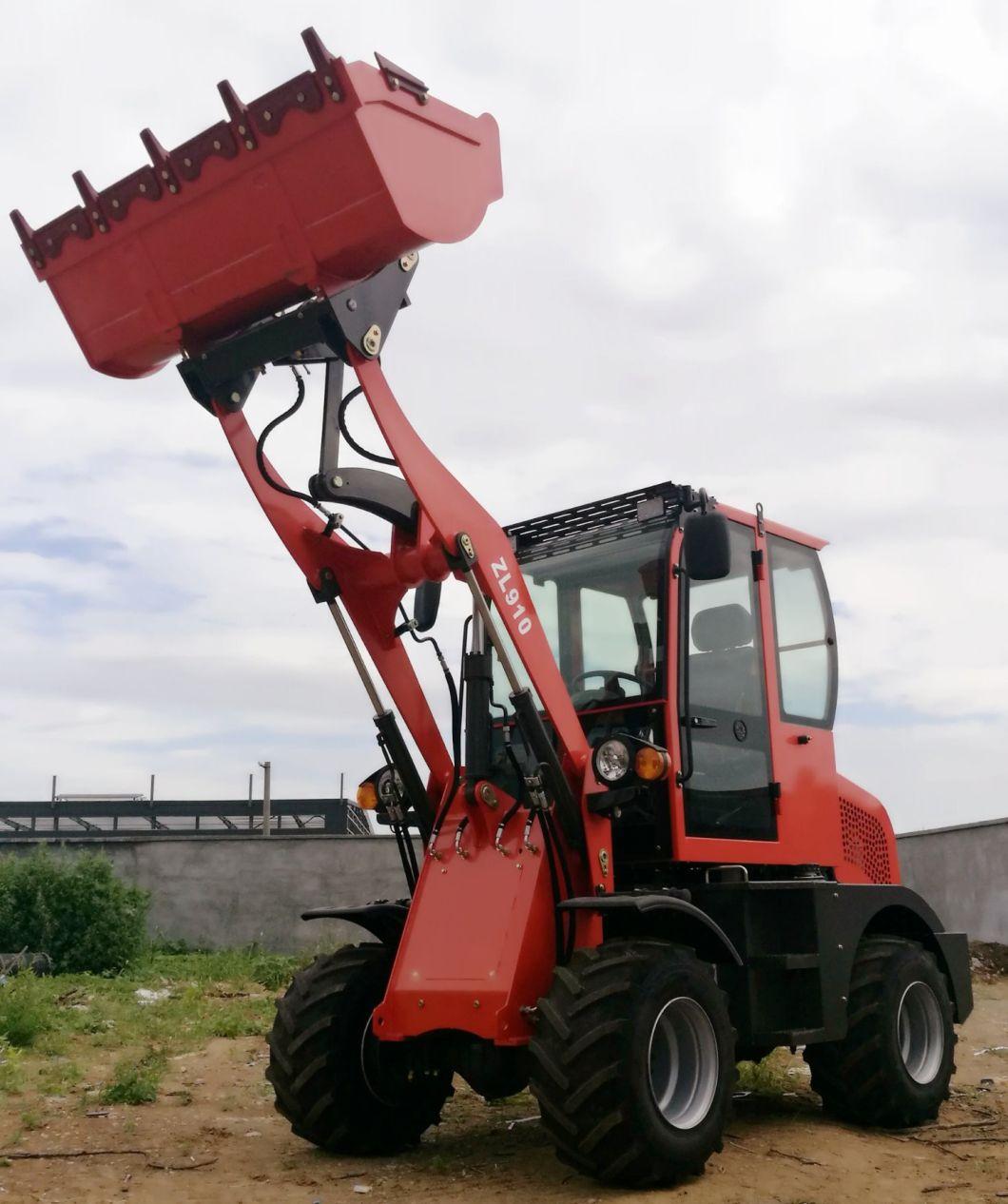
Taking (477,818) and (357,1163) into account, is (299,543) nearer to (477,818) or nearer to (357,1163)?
(477,818)

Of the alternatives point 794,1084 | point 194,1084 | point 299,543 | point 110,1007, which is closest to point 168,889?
point 110,1007

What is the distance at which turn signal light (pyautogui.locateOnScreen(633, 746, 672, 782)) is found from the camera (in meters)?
6.22

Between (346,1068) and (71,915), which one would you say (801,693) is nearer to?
(346,1068)

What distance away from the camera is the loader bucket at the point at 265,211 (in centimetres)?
563

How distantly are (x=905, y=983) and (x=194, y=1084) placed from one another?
435 centimetres

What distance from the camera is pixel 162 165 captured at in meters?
6.00

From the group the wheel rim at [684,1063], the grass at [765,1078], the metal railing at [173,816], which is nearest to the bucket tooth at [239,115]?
the wheel rim at [684,1063]

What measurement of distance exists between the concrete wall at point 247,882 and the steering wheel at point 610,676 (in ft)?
29.8

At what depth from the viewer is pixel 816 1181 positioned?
6086mm

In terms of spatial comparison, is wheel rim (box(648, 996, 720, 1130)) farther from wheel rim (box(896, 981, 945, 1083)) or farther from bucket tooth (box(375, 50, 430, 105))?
bucket tooth (box(375, 50, 430, 105))

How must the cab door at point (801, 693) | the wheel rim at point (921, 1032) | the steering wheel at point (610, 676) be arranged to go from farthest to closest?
the wheel rim at point (921, 1032), the cab door at point (801, 693), the steering wheel at point (610, 676)

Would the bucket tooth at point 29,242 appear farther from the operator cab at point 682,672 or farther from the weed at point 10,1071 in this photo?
the weed at point 10,1071

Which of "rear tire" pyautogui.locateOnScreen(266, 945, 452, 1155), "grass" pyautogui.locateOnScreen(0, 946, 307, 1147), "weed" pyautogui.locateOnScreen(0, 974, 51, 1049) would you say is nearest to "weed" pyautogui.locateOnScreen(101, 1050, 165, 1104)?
"grass" pyautogui.locateOnScreen(0, 946, 307, 1147)

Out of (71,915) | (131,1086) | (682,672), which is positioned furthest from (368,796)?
(71,915)
